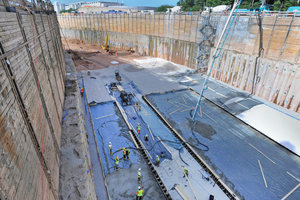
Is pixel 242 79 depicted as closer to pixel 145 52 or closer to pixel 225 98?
pixel 225 98

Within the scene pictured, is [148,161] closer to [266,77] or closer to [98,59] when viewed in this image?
[266,77]

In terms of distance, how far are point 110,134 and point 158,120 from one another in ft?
14.7

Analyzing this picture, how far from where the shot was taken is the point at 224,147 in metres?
12.4

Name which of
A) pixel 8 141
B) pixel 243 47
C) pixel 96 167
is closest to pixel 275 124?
pixel 243 47

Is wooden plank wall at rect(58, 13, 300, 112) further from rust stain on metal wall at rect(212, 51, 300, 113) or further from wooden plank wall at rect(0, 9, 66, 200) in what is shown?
wooden plank wall at rect(0, 9, 66, 200)

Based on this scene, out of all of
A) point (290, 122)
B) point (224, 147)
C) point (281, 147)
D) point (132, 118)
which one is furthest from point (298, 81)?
point (132, 118)

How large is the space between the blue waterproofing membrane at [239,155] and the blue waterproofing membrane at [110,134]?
424cm

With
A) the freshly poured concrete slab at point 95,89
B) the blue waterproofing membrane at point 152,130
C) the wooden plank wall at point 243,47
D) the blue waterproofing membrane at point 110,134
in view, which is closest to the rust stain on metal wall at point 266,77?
the wooden plank wall at point 243,47

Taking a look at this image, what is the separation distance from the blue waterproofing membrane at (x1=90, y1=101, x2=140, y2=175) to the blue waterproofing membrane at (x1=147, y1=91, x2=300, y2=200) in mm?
4241

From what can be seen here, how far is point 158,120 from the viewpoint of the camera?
1542 cm

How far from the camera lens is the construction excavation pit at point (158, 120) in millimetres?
5501

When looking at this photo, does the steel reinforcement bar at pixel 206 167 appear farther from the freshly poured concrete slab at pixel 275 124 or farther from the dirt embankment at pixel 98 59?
the dirt embankment at pixel 98 59

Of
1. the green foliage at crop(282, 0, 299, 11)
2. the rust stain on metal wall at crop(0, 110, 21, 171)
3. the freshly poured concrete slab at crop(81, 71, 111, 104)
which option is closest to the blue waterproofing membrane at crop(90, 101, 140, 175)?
the freshly poured concrete slab at crop(81, 71, 111, 104)

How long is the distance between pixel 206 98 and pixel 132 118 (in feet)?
28.6
